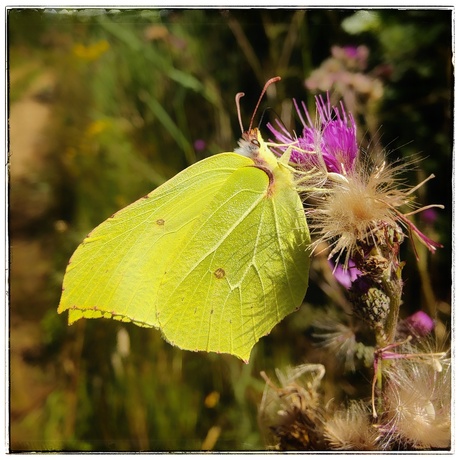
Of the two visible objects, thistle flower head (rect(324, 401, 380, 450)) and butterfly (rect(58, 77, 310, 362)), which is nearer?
thistle flower head (rect(324, 401, 380, 450))

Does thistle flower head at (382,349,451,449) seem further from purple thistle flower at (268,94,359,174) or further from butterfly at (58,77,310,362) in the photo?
purple thistle flower at (268,94,359,174)

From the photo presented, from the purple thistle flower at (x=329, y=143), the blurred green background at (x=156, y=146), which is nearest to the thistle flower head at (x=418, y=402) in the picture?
the blurred green background at (x=156, y=146)

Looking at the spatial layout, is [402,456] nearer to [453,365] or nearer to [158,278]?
[453,365]

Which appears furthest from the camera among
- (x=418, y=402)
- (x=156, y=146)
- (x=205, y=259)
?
(x=156, y=146)

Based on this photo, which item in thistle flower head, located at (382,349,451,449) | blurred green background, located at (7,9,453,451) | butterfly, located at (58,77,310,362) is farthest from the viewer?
blurred green background, located at (7,9,453,451)

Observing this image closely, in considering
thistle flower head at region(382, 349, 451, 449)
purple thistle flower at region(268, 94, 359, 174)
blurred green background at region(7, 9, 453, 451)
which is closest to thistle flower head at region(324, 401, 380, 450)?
thistle flower head at region(382, 349, 451, 449)

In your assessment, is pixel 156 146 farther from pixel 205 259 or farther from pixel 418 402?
pixel 418 402

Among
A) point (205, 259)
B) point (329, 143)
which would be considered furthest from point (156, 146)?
point (329, 143)
